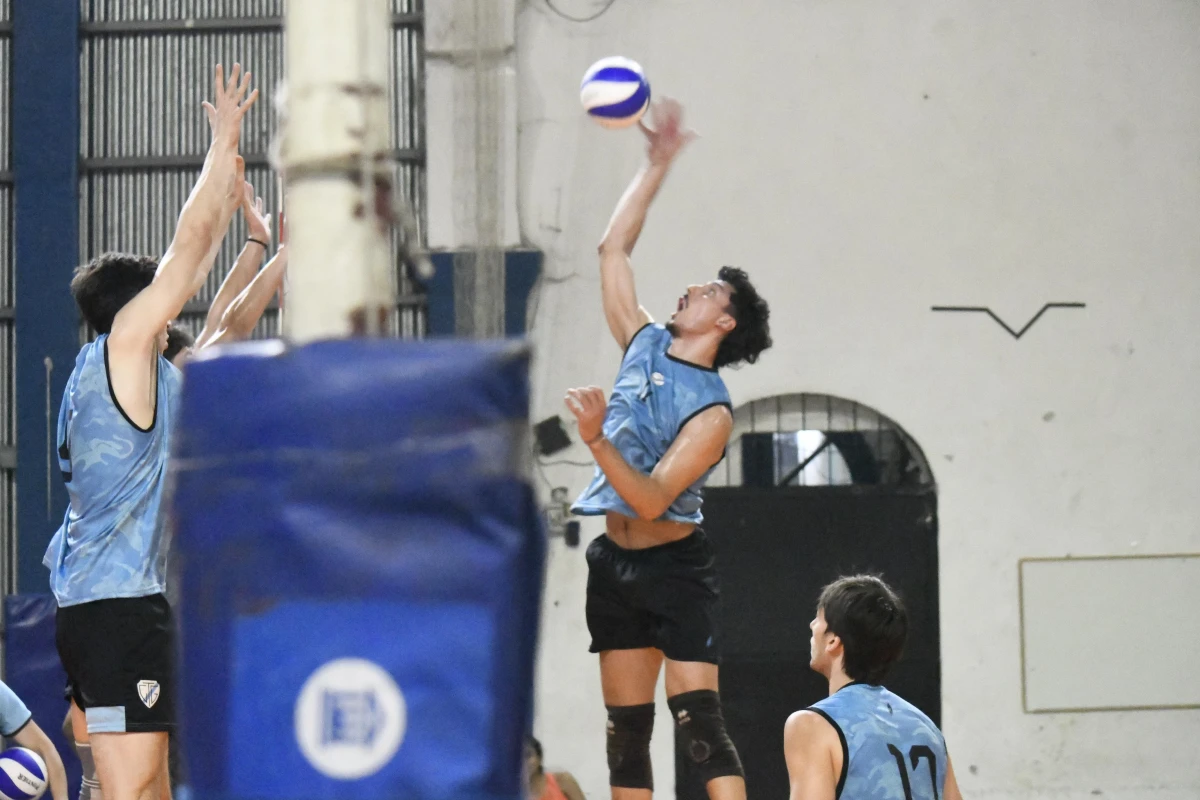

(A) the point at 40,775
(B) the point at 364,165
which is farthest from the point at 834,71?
(B) the point at 364,165

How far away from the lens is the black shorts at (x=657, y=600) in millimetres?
4082

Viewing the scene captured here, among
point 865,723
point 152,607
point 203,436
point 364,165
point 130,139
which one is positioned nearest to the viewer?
point 203,436

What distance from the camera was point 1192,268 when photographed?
324 inches

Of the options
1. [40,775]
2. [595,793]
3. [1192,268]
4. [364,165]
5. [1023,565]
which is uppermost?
[1192,268]

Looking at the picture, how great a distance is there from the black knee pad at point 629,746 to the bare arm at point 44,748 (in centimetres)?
295

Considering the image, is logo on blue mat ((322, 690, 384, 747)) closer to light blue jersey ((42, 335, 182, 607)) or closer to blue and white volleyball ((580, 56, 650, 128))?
light blue jersey ((42, 335, 182, 607))

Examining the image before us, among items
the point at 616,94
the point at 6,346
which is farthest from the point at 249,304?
the point at 6,346

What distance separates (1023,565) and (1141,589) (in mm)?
675

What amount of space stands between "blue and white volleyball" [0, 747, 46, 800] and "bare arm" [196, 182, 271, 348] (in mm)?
2383

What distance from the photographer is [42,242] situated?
8.66 metres

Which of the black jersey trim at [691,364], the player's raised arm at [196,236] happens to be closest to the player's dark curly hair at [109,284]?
the player's raised arm at [196,236]

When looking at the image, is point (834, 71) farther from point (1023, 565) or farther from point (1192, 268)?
point (1023, 565)

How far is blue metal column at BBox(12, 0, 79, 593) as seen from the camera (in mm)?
8422

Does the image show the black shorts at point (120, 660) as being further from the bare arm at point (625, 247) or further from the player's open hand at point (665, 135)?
the player's open hand at point (665, 135)
